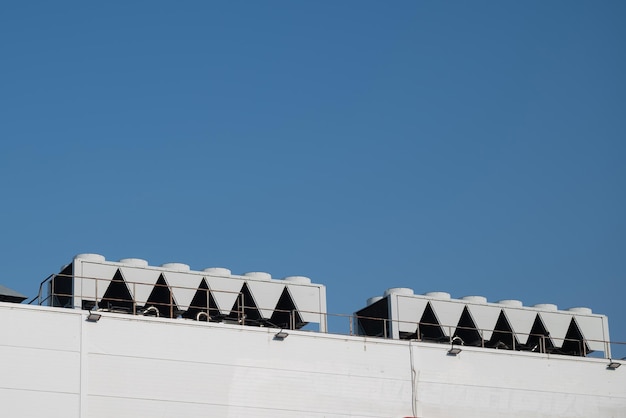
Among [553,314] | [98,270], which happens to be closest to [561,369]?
[553,314]

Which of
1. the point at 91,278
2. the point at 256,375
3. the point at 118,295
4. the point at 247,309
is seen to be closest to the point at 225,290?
the point at 247,309

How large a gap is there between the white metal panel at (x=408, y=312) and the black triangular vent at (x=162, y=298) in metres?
11.8

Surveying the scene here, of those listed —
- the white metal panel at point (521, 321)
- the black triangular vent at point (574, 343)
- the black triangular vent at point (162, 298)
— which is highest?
the black triangular vent at point (162, 298)

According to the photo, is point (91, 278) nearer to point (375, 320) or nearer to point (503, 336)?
point (375, 320)

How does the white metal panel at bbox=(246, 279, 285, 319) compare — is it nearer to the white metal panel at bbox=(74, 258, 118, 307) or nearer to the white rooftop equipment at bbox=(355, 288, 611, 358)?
the white rooftop equipment at bbox=(355, 288, 611, 358)

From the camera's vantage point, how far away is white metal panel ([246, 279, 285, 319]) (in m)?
59.5

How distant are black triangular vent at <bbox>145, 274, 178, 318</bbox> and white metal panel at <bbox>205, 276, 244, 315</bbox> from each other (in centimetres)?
212

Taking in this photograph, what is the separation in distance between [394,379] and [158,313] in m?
12.0

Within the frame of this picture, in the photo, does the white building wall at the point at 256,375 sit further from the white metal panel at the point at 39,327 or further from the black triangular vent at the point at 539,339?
the black triangular vent at the point at 539,339

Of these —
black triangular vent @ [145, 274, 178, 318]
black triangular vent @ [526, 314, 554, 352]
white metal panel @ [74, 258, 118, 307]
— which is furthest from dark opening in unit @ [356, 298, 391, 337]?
white metal panel @ [74, 258, 118, 307]

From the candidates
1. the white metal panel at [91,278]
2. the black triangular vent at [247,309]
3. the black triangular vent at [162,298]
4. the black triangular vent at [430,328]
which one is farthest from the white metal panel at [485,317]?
the white metal panel at [91,278]

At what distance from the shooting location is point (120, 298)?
5712 centimetres

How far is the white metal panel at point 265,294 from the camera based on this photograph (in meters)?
59.5

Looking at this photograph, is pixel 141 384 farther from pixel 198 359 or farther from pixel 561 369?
pixel 561 369
